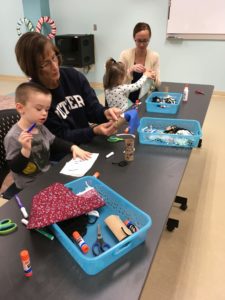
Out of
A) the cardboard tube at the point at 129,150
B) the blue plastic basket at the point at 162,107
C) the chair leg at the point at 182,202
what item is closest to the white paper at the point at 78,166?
the cardboard tube at the point at 129,150

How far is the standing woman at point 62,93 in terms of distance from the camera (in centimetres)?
133

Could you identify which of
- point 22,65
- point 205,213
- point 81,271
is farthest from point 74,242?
point 205,213

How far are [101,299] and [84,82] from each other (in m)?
1.36

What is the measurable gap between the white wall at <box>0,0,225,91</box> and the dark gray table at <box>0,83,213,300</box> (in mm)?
3933

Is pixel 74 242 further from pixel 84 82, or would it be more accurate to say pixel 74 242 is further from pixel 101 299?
pixel 84 82

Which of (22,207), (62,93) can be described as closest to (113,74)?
(62,93)

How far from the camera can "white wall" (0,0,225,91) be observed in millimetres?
4574

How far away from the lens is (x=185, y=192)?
2213mm

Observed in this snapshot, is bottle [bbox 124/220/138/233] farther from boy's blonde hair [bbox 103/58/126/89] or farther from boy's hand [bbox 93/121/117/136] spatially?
boy's blonde hair [bbox 103/58/126/89]

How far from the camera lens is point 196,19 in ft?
14.4

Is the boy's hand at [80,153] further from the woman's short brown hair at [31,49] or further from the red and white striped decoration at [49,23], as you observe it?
the red and white striped decoration at [49,23]

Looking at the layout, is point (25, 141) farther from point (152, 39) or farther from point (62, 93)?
point (152, 39)

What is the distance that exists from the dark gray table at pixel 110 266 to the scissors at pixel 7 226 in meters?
0.02

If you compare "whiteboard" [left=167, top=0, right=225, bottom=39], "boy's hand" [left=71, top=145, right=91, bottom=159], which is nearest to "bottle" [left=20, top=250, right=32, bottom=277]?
"boy's hand" [left=71, top=145, right=91, bottom=159]
